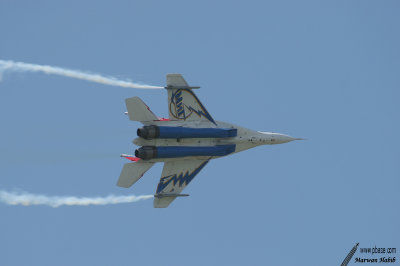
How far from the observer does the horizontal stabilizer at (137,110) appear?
39.0m

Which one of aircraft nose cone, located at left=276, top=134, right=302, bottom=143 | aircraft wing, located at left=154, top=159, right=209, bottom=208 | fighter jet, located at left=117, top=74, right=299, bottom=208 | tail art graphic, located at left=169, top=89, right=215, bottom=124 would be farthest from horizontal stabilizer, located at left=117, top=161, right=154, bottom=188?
aircraft nose cone, located at left=276, top=134, right=302, bottom=143

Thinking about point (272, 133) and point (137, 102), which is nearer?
point (137, 102)

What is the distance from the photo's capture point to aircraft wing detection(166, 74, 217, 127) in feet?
133

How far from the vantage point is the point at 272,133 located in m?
43.3

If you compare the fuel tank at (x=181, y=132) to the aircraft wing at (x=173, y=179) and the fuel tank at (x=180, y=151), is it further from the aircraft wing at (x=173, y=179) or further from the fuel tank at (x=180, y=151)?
the aircraft wing at (x=173, y=179)

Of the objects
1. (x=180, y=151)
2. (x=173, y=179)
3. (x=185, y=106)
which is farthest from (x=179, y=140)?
(x=173, y=179)

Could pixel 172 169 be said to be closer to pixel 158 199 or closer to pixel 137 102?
pixel 158 199

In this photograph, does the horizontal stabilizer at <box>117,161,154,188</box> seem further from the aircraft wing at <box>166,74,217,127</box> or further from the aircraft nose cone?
the aircraft nose cone

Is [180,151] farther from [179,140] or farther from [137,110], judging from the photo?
[137,110]

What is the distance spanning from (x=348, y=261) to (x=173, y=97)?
39.6 ft

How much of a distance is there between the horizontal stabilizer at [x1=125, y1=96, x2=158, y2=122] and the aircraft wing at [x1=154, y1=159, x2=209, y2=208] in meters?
3.29

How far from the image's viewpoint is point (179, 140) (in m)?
40.2

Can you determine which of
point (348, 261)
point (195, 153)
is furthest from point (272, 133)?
point (348, 261)

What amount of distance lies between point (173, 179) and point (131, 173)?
8.86 ft
